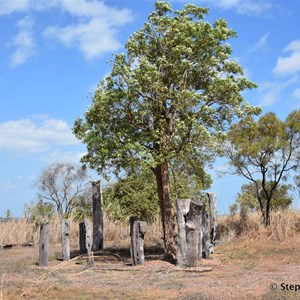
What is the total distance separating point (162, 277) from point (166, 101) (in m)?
4.44

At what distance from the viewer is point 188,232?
458 inches

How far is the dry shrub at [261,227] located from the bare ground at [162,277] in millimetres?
1148

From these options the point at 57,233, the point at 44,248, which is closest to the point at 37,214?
the point at 57,233

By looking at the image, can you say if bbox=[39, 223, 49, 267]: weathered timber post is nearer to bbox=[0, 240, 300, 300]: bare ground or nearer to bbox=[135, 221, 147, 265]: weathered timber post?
bbox=[0, 240, 300, 300]: bare ground

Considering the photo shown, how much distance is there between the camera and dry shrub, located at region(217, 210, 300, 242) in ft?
52.4

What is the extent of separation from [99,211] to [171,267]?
14.4 feet

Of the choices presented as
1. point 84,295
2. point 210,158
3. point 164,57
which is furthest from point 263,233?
point 84,295

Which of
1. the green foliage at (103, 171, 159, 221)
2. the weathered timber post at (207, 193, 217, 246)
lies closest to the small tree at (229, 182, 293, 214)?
the green foliage at (103, 171, 159, 221)

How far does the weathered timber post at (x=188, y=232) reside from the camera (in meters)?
11.6

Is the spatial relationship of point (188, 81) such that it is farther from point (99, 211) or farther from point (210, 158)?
point (99, 211)

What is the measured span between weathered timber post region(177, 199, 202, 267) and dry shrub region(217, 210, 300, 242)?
16.7 feet

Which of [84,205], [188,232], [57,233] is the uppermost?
[84,205]

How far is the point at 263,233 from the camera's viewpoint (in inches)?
644

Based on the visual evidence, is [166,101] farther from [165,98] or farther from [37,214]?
[37,214]
